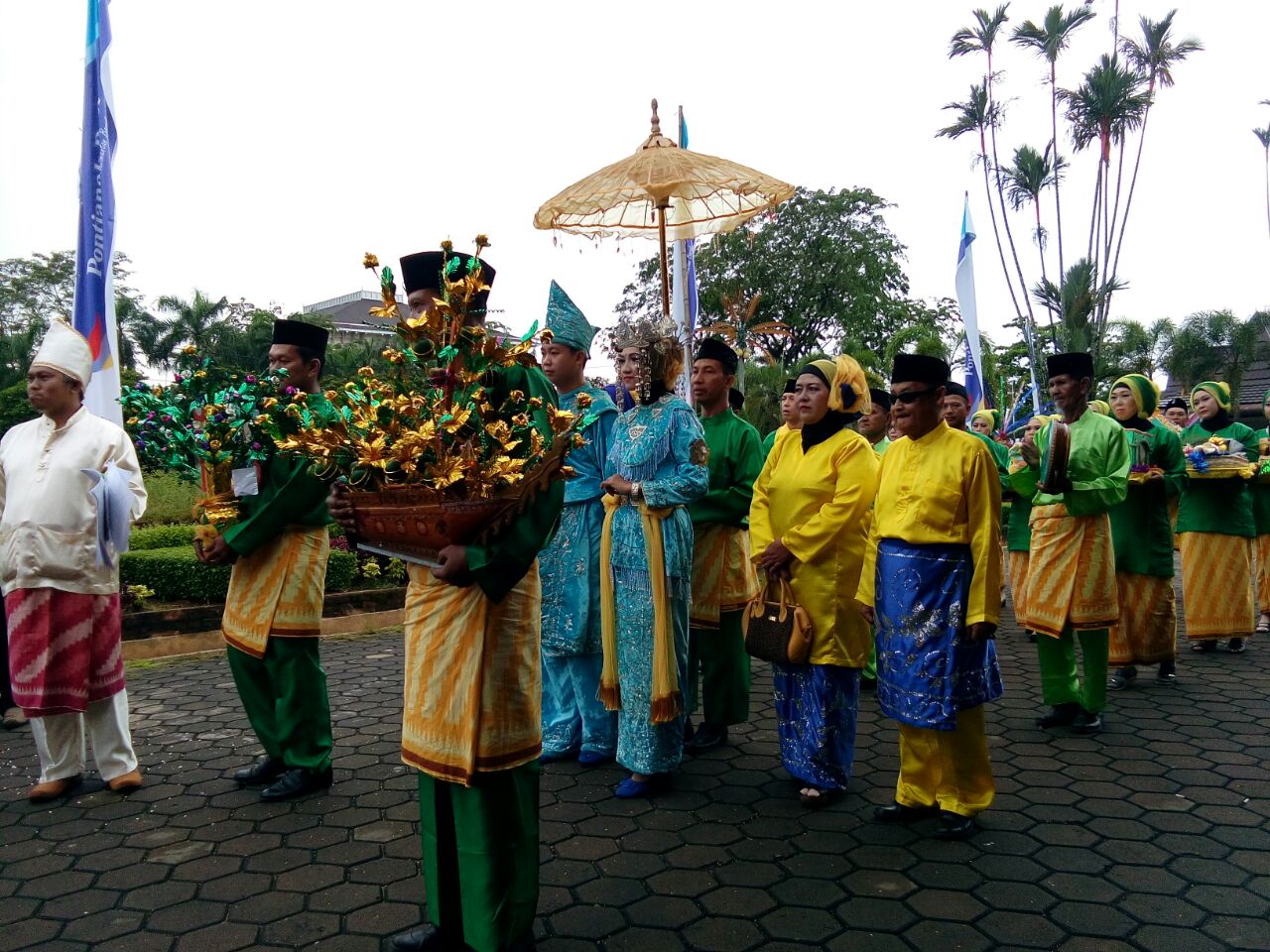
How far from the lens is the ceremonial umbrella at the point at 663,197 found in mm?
5184

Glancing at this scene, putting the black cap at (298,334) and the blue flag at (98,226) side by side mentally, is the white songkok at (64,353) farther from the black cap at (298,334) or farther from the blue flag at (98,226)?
the blue flag at (98,226)

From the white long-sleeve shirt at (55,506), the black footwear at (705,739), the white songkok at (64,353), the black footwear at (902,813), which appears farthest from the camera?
the black footwear at (705,739)

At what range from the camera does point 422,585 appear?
2.84 m

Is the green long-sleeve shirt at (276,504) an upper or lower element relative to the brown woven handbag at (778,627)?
upper

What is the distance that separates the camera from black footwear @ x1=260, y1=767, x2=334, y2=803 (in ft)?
13.9

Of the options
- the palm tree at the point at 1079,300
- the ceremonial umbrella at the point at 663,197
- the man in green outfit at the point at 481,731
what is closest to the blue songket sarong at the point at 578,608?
the ceremonial umbrella at the point at 663,197

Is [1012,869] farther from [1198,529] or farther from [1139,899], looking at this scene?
[1198,529]

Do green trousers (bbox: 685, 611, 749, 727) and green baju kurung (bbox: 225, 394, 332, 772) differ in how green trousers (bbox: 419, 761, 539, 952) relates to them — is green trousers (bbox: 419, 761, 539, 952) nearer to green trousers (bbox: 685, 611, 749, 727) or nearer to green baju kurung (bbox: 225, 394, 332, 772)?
green baju kurung (bbox: 225, 394, 332, 772)

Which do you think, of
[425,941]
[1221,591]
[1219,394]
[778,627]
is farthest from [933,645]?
[1219,394]

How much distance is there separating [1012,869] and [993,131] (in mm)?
26483

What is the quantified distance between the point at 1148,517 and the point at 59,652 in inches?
265

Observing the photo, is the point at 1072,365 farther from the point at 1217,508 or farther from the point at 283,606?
the point at 283,606

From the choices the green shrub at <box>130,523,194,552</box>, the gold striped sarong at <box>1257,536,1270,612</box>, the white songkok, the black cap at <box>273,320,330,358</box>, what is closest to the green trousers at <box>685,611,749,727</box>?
the black cap at <box>273,320,330,358</box>

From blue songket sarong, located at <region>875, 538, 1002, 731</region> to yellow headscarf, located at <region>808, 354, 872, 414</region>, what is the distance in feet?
2.35
